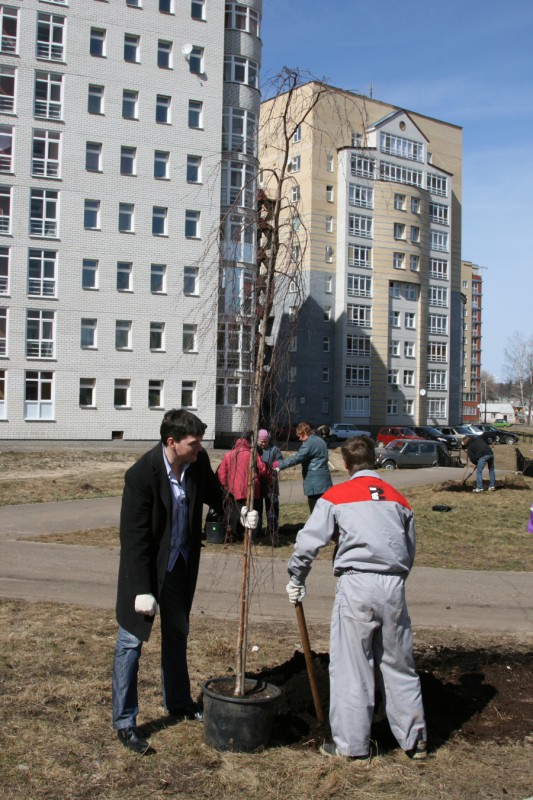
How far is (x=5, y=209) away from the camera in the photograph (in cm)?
3797

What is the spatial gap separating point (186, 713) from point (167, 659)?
1.24 ft

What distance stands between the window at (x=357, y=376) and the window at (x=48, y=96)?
33019 mm

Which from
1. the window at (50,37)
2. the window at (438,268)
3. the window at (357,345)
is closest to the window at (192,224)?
the window at (50,37)

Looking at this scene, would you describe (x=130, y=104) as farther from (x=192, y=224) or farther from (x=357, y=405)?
(x=357, y=405)

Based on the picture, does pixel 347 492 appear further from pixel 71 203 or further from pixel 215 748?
pixel 71 203

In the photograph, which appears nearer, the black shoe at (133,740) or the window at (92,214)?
the black shoe at (133,740)

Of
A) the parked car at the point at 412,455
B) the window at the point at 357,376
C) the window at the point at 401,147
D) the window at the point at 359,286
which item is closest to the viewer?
the parked car at the point at 412,455

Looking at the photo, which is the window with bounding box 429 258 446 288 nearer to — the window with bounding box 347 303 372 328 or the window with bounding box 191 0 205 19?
the window with bounding box 347 303 372 328

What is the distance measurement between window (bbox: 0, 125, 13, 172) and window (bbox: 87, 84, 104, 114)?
4.36 m

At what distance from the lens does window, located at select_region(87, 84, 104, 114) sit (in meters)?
39.9

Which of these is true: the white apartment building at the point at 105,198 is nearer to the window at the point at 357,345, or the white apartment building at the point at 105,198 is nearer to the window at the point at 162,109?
the window at the point at 162,109

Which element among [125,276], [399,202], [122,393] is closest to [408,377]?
[399,202]

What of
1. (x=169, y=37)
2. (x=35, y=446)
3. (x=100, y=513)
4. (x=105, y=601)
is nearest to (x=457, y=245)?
(x=169, y=37)

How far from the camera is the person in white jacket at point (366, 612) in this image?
14.2 feet
